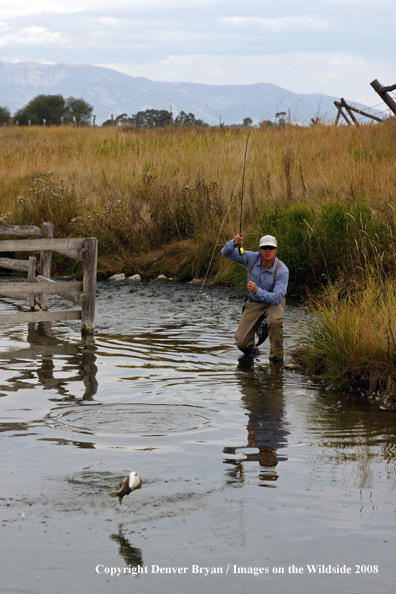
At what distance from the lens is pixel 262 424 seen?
7055 mm

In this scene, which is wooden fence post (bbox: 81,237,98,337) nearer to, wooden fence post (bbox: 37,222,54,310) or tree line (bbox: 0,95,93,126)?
wooden fence post (bbox: 37,222,54,310)

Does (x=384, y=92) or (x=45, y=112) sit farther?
(x=45, y=112)

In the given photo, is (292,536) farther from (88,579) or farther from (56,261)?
(56,261)

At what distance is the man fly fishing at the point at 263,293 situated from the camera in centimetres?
981

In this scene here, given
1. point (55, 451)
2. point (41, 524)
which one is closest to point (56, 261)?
point (55, 451)

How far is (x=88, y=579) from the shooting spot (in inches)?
163

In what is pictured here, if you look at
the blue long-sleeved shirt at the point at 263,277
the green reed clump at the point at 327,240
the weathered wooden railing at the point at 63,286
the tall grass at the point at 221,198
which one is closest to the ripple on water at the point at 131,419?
the blue long-sleeved shirt at the point at 263,277

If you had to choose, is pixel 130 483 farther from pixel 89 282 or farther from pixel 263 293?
pixel 89 282

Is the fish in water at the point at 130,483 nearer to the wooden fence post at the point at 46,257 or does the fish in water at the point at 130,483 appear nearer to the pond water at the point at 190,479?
the pond water at the point at 190,479

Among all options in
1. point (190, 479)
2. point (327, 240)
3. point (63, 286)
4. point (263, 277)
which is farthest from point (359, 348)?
point (327, 240)

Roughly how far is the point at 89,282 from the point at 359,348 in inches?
159

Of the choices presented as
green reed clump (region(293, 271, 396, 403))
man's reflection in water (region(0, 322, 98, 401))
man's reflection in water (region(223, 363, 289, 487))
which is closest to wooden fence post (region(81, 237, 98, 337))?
man's reflection in water (region(0, 322, 98, 401))

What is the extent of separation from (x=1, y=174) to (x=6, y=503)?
17.5 metres

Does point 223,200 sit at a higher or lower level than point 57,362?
higher
